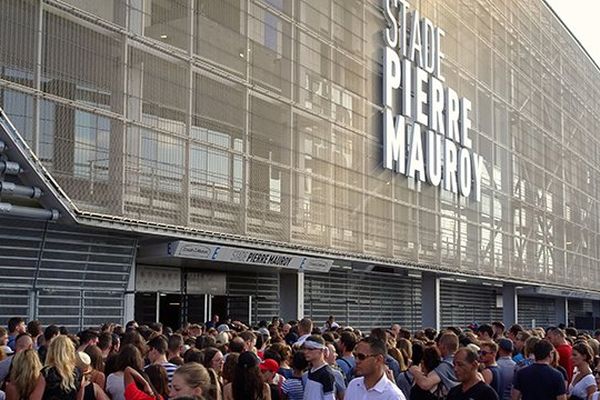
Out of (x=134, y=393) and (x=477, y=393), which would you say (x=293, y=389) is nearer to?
(x=134, y=393)

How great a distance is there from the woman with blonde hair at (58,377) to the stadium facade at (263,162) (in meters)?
9.99

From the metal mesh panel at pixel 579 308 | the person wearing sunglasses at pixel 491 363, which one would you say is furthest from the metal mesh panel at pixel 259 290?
the metal mesh panel at pixel 579 308

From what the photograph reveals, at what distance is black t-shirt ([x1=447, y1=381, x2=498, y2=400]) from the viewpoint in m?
7.14

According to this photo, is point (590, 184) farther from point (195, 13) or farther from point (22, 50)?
point (22, 50)

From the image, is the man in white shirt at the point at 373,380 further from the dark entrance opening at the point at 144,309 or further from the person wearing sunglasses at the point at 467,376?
the dark entrance opening at the point at 144,309

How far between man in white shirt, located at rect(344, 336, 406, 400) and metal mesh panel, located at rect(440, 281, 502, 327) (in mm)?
33809

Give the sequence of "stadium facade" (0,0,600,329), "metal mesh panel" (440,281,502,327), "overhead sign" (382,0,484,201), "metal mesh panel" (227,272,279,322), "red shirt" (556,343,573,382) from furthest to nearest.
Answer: "metal mesh panel" (440,281,502,327), "overhead sign" (382,0,484,201), "metal mesh panel" (227,272,279,322), "stadium facade" (0,0,600,329), "red shirt" (556,343,573,382)

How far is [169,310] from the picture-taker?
23.9 meters

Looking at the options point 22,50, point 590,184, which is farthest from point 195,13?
point 590,184

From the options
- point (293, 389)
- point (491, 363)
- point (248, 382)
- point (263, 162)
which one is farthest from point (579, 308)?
point (248, 382)

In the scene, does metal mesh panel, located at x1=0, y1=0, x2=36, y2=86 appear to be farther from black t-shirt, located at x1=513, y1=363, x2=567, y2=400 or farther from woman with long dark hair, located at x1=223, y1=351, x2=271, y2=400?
black t-shirt, located at x1=513, y1=363, x2=567, y2=400

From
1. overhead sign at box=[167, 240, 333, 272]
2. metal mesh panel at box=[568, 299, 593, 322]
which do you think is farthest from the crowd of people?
metal mesh panel at box=[568, 299, 593, 322]

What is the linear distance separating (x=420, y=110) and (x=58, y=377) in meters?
→ 28.9

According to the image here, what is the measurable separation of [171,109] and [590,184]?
4809 cm
